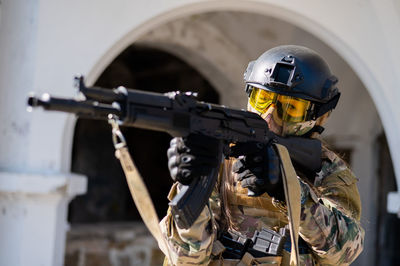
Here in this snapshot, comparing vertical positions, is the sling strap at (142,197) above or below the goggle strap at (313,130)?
below

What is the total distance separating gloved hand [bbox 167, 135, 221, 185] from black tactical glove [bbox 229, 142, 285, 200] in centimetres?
14

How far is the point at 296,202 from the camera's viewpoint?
6.35ft

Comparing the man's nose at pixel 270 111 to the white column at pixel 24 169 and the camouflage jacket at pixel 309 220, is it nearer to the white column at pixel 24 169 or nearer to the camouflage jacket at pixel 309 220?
the camouflage jacket at pixel 309 220

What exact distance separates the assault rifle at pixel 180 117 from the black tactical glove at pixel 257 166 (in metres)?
0.03

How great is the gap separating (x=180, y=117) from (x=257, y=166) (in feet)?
0.96

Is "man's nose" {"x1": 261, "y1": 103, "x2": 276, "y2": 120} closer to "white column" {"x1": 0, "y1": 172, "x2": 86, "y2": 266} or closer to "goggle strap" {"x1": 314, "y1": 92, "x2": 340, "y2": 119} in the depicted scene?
"goggle strap" {"x1": 314, "y1": 92, "x2": 340, "y2": 119}

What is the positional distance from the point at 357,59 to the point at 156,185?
4.43 meters

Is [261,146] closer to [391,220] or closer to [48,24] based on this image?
[48,24]

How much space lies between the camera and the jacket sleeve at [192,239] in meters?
1.86

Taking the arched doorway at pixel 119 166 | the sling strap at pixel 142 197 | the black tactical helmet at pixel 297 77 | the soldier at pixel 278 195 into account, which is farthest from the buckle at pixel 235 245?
→ the arched doorway at pixel 119 166

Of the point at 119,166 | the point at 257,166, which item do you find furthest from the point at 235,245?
the point at 119,166

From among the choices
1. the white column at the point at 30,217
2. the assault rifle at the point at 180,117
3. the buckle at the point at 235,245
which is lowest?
the white column at the point at 30,217

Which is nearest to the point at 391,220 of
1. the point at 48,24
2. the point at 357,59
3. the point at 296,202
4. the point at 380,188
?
the point at 380,188

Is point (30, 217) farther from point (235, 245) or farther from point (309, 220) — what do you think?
point (309, 220)
